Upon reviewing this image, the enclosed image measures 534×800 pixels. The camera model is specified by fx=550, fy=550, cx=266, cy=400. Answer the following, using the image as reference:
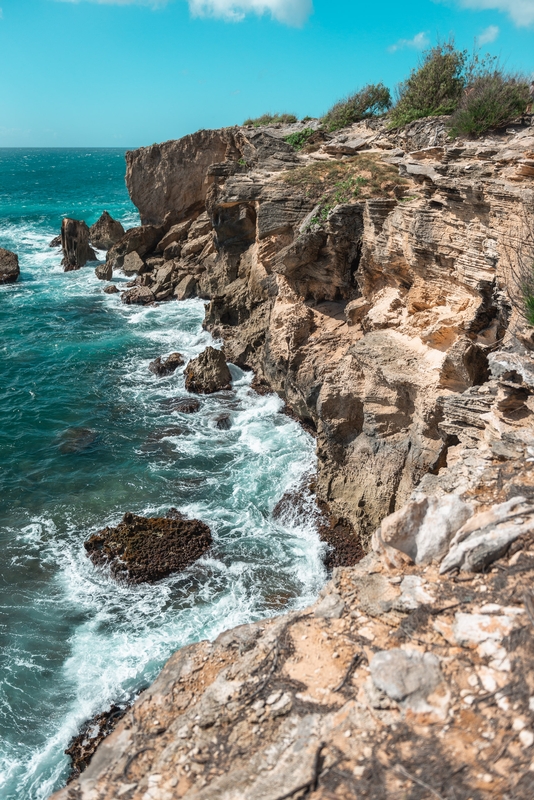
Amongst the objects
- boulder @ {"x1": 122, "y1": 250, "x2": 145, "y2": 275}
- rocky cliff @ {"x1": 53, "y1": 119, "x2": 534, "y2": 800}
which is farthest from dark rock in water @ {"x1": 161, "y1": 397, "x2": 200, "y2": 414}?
boulder @ {"x1": 122, "y1": 250, "x2": 145, "y2": 275}

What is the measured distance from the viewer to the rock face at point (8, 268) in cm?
3941

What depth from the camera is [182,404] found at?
2275cm

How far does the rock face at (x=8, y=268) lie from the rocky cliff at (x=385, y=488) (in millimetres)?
20479

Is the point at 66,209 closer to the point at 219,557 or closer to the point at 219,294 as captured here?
the point at 219,294

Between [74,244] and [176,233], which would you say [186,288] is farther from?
[74,244]

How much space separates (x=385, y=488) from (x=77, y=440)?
11951 mm

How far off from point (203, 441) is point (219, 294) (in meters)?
9.47

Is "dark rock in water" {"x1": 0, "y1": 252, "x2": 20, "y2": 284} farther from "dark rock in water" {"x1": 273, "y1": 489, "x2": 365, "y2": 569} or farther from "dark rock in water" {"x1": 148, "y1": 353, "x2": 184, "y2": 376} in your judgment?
"dark rock in water" {"x1": 273, "y1": 489, "x2": 365, "y2": 569}

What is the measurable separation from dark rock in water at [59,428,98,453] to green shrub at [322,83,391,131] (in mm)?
23824

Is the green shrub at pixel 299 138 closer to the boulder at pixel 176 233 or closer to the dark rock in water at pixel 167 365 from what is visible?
the boulder at pixel 176 233

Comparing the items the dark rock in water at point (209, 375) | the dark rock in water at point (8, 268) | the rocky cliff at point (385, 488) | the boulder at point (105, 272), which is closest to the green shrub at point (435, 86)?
the rocky cliff at point (385, 488)

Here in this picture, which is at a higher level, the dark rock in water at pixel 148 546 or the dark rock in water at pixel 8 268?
the dark rock in water at pixel 8 268

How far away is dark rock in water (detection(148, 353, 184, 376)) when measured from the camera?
25.7 meters

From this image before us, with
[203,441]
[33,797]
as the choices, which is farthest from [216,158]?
[33,797]
